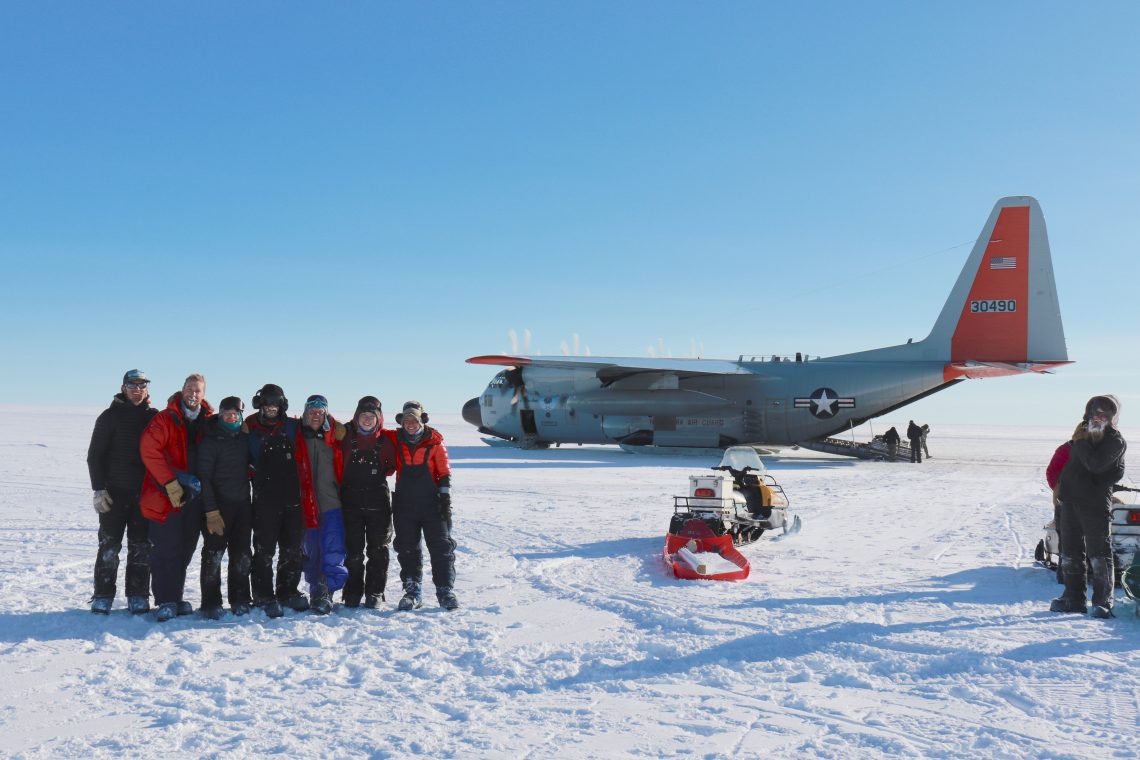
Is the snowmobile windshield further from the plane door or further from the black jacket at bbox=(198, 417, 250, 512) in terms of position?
the plane door

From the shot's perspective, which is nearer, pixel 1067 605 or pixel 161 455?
pixel 161 455

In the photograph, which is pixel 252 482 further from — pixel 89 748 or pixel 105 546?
pixel 89 748

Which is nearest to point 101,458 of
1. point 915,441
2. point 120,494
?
point 120,494

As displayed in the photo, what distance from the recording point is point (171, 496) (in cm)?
563

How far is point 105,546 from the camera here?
5.85m

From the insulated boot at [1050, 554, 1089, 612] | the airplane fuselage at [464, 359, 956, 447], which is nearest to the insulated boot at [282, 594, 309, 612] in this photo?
the insulated boot at [1050, 554, 1089, 612]

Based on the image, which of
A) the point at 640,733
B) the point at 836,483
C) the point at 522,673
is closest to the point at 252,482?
the point at 522,673

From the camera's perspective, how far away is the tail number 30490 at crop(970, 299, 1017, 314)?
A: 20203mm

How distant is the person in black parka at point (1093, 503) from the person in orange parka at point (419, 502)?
15.5 feet

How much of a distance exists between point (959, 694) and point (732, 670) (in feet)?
3.98

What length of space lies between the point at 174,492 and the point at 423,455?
1.79m

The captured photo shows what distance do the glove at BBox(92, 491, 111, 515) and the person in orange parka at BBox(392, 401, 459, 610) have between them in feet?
6.84

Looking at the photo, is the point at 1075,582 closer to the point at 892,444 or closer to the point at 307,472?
the point at 307,472

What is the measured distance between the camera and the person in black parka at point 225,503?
583cm
